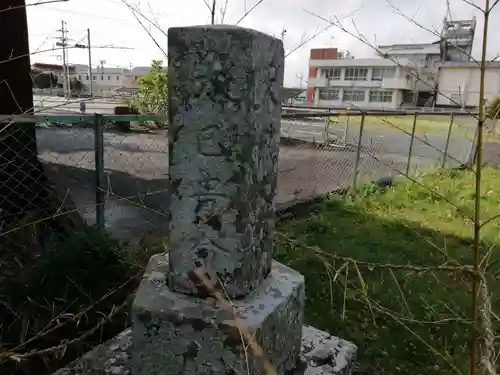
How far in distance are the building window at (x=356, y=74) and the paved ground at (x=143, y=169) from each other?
117ft

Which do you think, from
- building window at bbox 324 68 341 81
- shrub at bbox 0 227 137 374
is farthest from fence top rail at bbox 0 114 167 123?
building window at bbox 324 68 341 81

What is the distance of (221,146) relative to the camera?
3.46 feet

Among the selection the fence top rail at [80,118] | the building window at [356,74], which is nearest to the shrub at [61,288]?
the fence top rail at [80,118]

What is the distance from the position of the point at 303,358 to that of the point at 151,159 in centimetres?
415

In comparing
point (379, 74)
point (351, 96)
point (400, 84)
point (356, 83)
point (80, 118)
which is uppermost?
point (379, 74)

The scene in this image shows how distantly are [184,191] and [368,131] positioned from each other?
6706mm

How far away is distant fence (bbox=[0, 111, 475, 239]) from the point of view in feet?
8.57

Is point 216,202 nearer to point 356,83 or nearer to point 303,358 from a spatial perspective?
point 303,358

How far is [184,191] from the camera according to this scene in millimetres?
1099

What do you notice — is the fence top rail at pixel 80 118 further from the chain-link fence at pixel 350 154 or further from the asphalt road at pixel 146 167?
the chain-link fence at pixel 350 154

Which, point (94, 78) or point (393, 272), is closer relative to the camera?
point (393, 272)

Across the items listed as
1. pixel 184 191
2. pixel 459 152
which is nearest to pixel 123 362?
pixel 184 191

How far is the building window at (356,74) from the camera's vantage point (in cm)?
4178

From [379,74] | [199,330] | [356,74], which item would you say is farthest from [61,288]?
[356,74]
